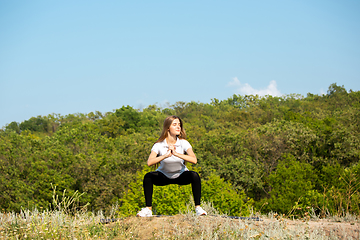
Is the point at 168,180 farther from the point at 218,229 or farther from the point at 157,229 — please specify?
the point at 218,229

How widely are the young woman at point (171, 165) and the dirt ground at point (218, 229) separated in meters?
0.24

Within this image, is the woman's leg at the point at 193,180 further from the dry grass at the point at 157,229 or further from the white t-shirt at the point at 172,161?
the dry grass at the point at 157,229

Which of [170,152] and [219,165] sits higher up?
Answer: [170,152]

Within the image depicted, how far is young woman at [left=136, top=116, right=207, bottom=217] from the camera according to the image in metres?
5.11

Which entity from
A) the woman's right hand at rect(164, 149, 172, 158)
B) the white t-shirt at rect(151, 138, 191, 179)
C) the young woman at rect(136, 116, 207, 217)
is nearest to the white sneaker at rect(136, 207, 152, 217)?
the young woman at rect(136, 116, 207, 217)

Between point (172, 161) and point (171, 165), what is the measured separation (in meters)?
0.06

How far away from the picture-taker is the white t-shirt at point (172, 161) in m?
5.11

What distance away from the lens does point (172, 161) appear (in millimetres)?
5102

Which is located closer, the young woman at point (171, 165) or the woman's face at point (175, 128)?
the young woman at point (171, 165)

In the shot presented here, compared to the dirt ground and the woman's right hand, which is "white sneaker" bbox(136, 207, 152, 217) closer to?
the dirt ground

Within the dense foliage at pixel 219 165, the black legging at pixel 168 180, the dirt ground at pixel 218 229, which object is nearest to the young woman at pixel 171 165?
the black legging at pixel 168 180

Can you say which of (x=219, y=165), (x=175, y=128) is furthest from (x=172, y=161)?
(x=219, y=165)

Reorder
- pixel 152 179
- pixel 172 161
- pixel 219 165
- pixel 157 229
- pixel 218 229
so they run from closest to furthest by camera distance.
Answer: pixel 218 229 < pixel 157 229 < pixel 172 161 < pixel 152 179 < pixel 219 165

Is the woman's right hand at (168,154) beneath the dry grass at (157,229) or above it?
above
